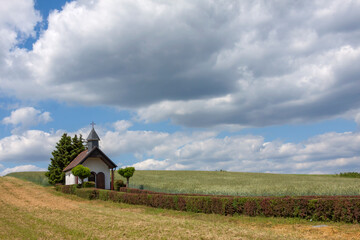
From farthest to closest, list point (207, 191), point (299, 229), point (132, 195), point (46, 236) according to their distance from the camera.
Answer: point (207, 191), point (132, 195), point (299, 229), point (46, 236)

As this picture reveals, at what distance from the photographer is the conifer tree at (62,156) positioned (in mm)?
53353

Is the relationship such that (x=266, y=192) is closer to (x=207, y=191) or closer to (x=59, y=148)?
(x=207, y=191)

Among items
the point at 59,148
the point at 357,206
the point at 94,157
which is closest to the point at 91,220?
the point at 357,206

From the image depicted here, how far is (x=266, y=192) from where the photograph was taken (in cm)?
3109

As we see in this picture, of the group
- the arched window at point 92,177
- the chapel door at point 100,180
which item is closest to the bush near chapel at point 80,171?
the arched window at point 92,177

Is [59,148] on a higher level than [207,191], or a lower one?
higher

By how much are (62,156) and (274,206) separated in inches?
1688

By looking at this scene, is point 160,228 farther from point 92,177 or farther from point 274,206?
point 92,177

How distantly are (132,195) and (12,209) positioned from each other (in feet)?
34.2

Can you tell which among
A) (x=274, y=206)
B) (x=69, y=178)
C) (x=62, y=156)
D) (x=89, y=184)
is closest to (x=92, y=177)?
(x=89, y=184)

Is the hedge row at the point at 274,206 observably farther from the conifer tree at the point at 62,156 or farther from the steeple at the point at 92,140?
the conifer tree at the point at 62,156

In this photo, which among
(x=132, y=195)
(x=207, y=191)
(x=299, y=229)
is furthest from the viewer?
(x=207, y=191)

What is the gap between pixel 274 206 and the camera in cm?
2178

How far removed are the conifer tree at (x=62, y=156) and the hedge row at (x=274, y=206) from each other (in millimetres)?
30445
